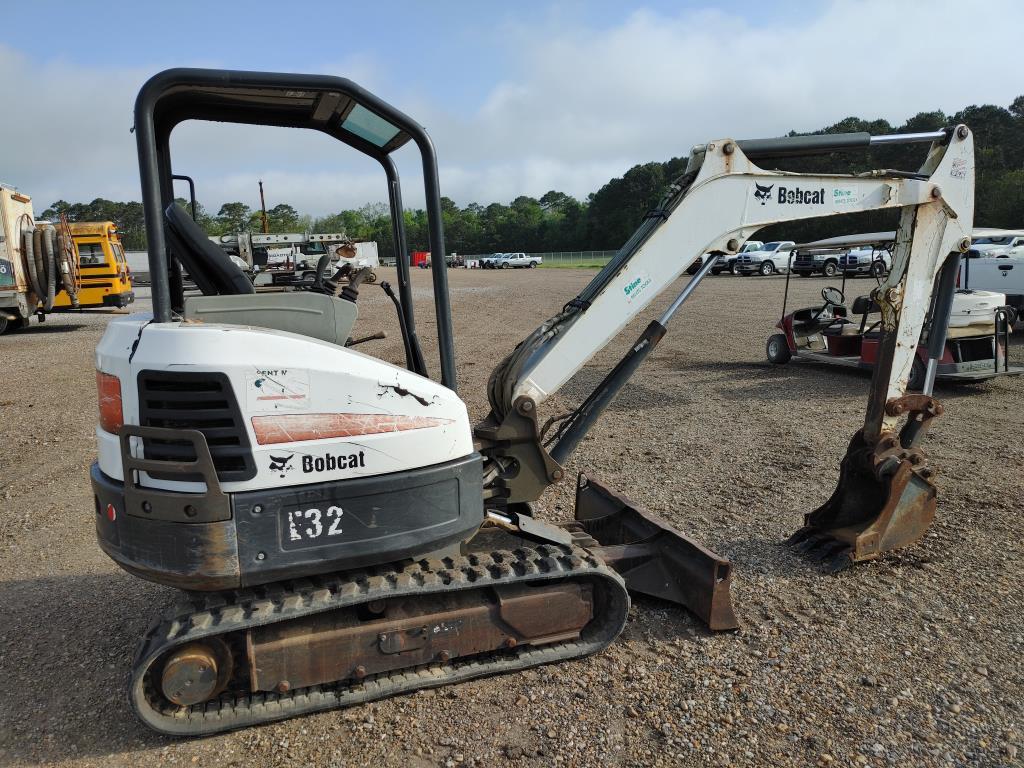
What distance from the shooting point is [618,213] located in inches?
3327

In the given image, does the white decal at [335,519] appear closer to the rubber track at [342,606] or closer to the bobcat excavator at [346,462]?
the bobcat excavator at [346,462]

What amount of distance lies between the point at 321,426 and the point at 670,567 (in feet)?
6.73

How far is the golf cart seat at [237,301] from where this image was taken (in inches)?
124

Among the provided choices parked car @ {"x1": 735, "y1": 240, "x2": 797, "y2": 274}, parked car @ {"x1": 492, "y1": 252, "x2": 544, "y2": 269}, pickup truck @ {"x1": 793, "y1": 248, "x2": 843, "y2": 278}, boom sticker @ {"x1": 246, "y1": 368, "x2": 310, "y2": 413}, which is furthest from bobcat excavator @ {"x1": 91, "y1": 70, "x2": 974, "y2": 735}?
parked car @ {"x1": 492, "y1": 252, "x2": 544, "y2": 269}

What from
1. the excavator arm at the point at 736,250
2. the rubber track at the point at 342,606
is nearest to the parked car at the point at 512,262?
the excavator arm at the point at 736,250

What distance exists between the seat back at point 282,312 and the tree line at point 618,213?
568 millimetres

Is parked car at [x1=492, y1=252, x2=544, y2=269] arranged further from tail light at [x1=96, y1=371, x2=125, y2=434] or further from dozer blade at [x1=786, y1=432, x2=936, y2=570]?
tail light at [x1=96, y1=371, x2=125, y2=434]

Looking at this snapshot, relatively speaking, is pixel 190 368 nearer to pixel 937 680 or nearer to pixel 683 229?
pixel 683 229

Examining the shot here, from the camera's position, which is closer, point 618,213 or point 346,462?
point 346,462

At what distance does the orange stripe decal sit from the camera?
2840 mm

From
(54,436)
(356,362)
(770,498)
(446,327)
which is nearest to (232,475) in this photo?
(356,362)

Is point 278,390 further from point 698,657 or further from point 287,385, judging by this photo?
point 698,657

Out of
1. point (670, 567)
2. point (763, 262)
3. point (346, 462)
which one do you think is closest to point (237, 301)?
point (346, 462)

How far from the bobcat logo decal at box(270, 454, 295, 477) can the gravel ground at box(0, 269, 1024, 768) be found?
1100 millimetres
